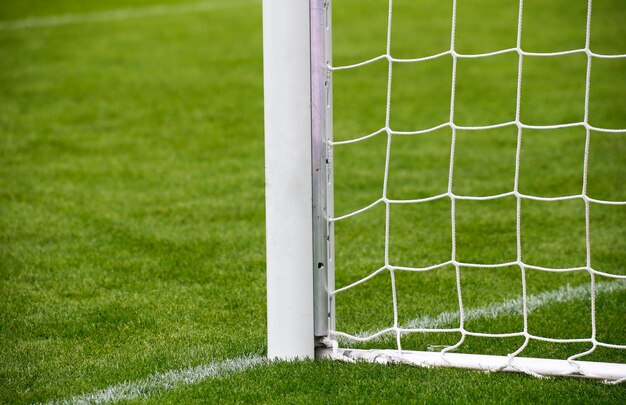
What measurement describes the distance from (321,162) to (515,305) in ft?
3.83

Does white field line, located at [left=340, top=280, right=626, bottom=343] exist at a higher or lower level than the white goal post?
lower

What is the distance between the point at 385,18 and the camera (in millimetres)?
12406

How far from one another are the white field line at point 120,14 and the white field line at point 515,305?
9559 mm

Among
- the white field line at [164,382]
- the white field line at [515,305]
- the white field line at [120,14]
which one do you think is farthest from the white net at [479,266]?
the white field line at [120,14]

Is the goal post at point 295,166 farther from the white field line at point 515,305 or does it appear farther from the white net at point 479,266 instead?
the white field line at point 515,305

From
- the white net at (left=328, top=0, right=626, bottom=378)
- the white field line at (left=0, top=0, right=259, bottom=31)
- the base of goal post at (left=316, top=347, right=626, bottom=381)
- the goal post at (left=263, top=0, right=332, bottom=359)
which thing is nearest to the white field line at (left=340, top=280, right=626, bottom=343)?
the white net at (left=328, top=0, right=626, bottom=378)

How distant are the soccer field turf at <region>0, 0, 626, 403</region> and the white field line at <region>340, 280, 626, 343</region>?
1.1 inches

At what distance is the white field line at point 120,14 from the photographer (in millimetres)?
12536

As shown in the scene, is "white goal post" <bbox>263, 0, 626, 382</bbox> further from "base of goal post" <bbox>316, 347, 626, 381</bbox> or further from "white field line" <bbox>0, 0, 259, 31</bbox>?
"white field line" <bbox>0, 0, 259, 31</bbox>

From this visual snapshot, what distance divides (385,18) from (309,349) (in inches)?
373

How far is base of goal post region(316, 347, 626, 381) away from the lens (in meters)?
3.14

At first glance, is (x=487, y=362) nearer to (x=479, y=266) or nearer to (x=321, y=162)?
(x=479, y=266)

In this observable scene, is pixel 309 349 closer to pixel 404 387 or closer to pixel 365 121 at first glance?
pixel 404 387

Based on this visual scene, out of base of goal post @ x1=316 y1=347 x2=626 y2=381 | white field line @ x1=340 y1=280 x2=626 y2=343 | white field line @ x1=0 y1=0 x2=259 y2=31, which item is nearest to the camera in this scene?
base of goal post @ x1=316 y1=347 x2=626 y2=381
